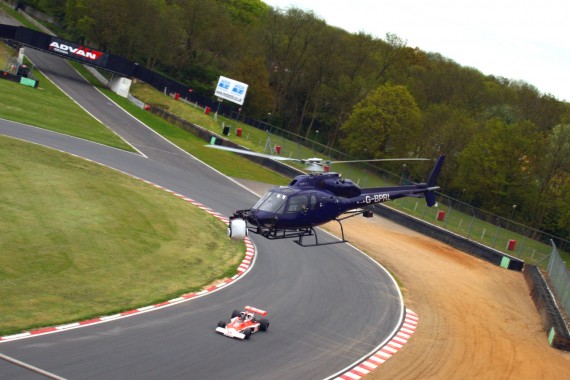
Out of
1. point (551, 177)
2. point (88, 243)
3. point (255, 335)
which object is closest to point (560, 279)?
point (255, 335)

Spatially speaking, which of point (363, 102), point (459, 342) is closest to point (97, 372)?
point (459, 342)

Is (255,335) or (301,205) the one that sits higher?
(301,205)

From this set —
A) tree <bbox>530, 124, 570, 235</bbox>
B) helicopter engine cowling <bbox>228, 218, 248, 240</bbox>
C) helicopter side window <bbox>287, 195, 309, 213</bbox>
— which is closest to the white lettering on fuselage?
helicopter side window <bbox>287, 195, 309, 213</bbox>

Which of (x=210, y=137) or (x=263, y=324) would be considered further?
(x=210, y=137)

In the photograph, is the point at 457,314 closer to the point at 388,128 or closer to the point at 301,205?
the point at 301,205

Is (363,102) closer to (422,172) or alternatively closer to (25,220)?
(422,172)

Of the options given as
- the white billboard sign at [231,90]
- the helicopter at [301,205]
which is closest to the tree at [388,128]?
the white billboard sign at [231,90]
